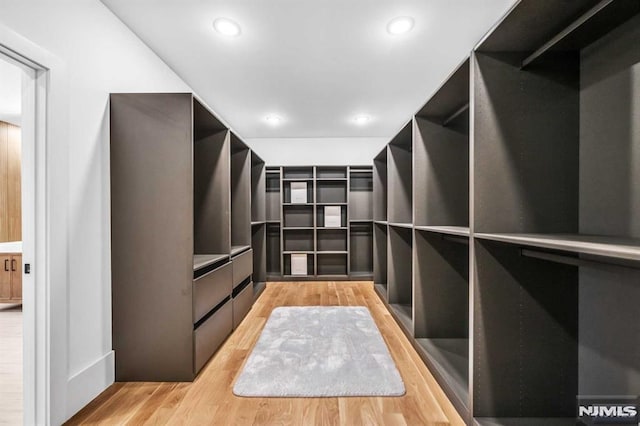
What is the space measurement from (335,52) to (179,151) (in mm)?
1468

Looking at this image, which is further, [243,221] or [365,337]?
[243,221]

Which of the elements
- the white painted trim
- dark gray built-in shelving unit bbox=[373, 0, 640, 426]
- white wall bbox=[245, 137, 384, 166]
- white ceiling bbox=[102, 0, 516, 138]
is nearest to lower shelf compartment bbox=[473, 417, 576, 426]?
dark gray built-in shelving unit bbox=[373, 0, 640, 426]

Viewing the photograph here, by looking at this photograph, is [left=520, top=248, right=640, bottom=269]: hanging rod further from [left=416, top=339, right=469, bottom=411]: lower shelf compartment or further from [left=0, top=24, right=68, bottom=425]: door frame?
[left=0, top=24, right=68, bottom=425]: door frame

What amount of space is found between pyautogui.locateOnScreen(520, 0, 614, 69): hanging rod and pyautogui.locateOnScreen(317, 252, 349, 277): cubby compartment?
3.84m

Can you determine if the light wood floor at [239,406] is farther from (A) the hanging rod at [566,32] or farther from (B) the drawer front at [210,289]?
(A) the hanging rod at [566,32]

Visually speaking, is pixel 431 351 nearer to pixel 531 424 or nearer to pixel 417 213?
pixel 531 424

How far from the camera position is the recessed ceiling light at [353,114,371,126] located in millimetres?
4043

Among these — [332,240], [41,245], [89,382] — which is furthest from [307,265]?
[41,245]

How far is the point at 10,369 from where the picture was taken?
1991mm

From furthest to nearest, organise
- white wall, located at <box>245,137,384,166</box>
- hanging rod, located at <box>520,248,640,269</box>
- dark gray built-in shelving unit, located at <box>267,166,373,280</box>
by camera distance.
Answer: white wall, located at <box>245,137,384,166</box>
dark gray built-in shelving unit, located at <box>267,166,373,280</box>
hanging rod, located at <box>520,248,640,269</box>

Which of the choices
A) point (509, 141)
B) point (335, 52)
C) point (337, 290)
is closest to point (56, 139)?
point (335, 52)

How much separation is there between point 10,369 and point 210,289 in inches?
53.4

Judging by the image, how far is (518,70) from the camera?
1371 millimetres

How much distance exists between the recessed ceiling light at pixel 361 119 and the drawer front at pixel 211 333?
281cm
